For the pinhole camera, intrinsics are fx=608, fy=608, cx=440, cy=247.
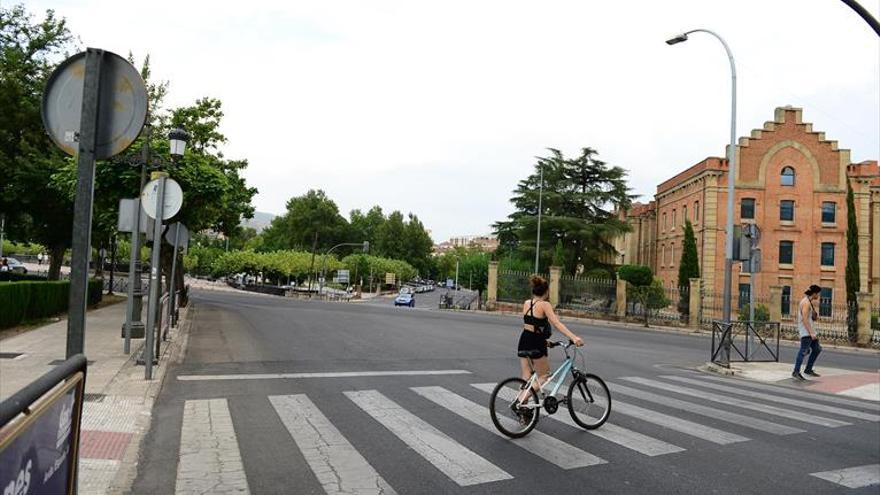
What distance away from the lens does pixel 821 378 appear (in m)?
12.4

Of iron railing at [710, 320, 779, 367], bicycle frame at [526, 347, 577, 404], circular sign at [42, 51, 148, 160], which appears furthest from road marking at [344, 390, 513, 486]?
iron railing at [710, 320, 779, 367]

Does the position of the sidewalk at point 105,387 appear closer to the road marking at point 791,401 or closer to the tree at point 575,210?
the road marking at point 791,401

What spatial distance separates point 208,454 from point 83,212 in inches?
120

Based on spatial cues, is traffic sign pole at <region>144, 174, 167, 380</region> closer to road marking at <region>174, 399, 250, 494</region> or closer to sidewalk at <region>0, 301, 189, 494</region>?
sidewalk at <region>0, 301, 189, 494</region>

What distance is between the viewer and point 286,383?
9078 mm

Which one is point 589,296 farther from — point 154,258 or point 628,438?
point 628,438

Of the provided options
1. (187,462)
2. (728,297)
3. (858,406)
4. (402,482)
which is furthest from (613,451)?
(728,297)

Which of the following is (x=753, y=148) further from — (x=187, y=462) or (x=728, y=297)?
(x=187, y=462)

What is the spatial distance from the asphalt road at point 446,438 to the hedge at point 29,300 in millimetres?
6586

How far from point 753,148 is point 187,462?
140 ft

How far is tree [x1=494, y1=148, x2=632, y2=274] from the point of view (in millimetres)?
40688

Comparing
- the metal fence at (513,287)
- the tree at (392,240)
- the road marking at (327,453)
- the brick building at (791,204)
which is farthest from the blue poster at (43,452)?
the tree at (392,240)

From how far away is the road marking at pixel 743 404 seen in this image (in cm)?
788

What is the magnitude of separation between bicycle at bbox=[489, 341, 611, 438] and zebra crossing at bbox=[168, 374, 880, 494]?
0.37 feet
